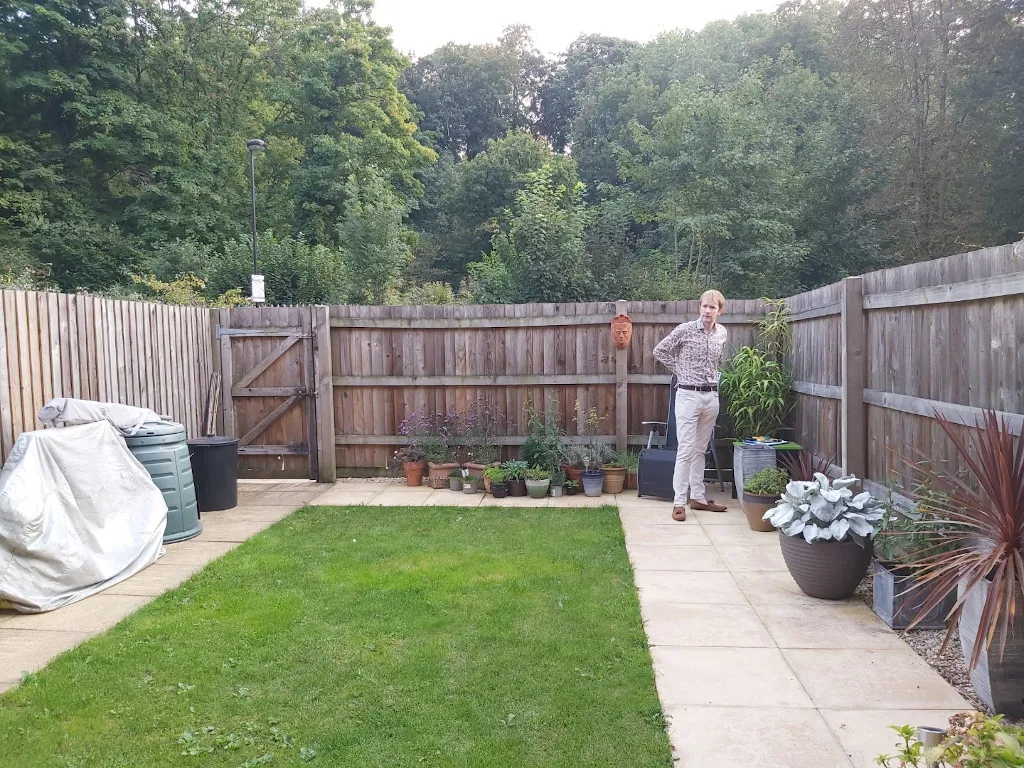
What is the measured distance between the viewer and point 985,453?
2.55m

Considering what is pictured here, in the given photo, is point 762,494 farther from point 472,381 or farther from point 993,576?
point 472,381

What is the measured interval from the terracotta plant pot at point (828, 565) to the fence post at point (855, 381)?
0.93 metres

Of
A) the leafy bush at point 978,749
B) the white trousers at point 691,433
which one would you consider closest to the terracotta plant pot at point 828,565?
the white trousers at point 691,433

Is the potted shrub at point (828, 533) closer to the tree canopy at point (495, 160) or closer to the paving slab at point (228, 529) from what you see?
the paving slab at point (228, 529)

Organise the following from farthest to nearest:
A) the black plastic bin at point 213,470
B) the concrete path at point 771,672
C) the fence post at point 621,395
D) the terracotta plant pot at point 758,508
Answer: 1. the fence post at point 621,395
2. the black plastic bin at point 213,470
3. the terracotta plant pot at point 758,508
4. the concrete path at point 771,672

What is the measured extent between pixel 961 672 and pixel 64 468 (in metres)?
4.60

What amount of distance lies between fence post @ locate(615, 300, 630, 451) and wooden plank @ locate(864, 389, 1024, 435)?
2.78 m

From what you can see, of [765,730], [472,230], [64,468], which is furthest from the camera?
[472,230]

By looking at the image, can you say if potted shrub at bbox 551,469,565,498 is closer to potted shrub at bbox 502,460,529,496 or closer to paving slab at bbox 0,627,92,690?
potted shrub at bbox 502,460,529,496

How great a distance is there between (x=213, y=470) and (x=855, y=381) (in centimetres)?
484

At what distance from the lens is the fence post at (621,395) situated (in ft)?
22.9

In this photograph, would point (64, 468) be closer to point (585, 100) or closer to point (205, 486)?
point (205, 486)

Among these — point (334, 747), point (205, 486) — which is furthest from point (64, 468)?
point (334, 747)

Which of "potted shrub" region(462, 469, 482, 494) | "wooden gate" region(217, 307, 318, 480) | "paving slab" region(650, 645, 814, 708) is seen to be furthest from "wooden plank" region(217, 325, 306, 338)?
"paving slab" region(650, 645, 814, 708)
